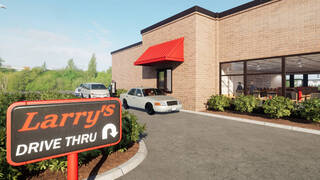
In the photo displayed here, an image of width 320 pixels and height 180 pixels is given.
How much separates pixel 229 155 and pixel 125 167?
2.63 meters

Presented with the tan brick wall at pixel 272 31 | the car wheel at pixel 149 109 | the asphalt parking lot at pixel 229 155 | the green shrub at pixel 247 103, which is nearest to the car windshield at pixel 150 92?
the car wheel at pixel 149 109

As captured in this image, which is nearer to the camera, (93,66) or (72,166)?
(72,166)

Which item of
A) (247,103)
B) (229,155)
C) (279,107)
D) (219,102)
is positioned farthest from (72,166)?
(219,102)

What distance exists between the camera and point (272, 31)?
9758 mm

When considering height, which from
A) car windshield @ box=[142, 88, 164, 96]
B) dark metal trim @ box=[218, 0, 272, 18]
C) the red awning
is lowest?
car windshield @ box=[142, 88, 164, 96]

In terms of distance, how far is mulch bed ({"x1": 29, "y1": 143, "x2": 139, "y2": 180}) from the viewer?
3.06m

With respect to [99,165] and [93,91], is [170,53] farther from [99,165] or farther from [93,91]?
[99,165]

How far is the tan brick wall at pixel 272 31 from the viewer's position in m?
8.59

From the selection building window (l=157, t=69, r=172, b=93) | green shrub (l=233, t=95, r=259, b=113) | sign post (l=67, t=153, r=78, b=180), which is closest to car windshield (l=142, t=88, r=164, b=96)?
building window (l=157, t=69, r=172, b=93)

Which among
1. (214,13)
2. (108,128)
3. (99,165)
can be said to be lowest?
(99,165)

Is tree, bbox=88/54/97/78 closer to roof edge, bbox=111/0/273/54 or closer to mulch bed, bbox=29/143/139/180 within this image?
roof edge, bbox=111/0/273/54

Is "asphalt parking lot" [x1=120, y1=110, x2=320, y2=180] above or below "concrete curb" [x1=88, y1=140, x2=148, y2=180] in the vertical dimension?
below

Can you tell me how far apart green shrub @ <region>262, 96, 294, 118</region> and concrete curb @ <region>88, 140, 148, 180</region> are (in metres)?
7.27

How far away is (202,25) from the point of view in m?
11.8
